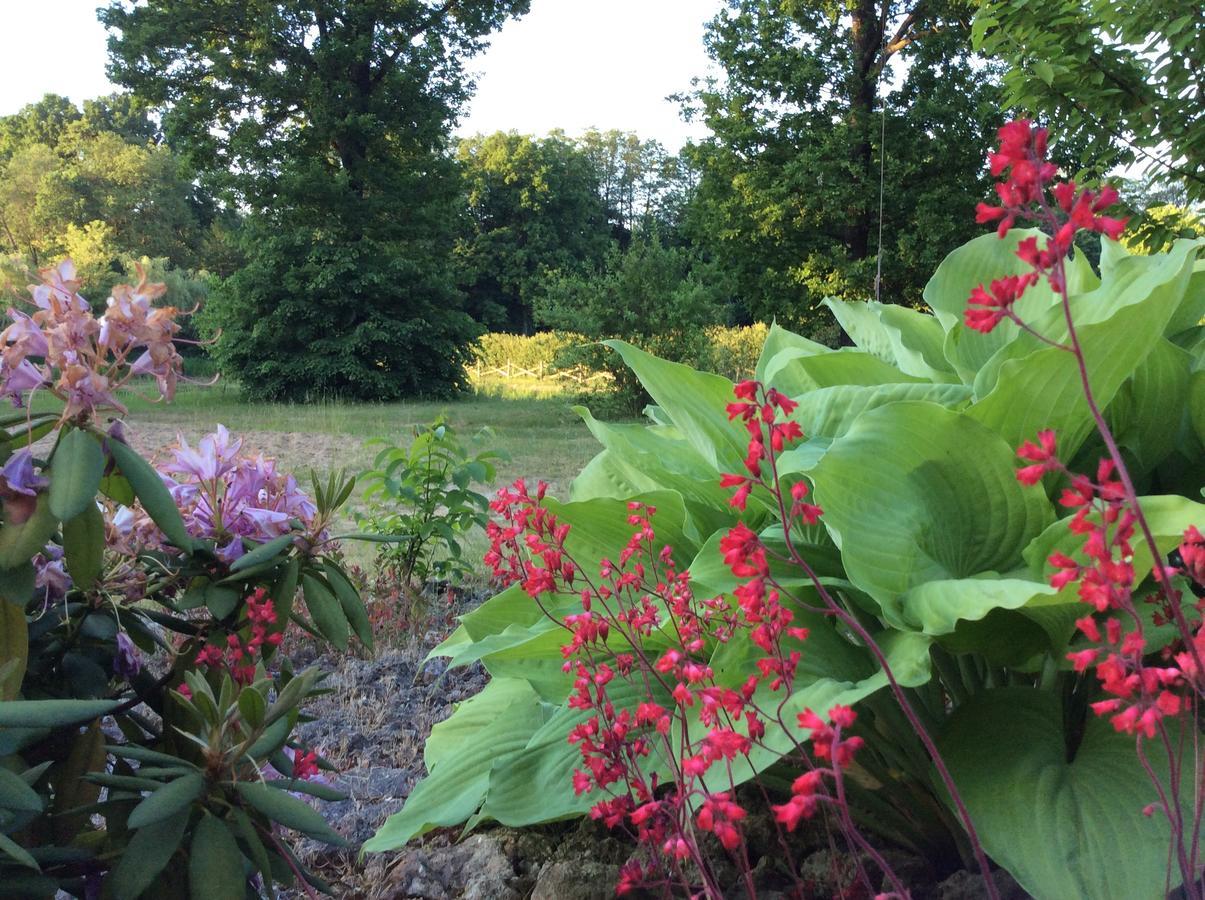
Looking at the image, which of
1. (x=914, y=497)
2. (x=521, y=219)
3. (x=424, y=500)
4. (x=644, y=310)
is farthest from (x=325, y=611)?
(x=521, y=219)

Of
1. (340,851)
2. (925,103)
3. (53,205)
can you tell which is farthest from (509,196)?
(340,851)

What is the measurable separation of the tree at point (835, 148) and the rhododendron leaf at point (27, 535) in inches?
585

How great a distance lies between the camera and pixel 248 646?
3.76 ft

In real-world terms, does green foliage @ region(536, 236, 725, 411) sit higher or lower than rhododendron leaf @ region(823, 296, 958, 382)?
higher

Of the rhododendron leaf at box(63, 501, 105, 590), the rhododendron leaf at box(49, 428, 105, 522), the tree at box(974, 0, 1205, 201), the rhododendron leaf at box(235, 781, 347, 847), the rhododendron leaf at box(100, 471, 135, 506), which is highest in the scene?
the tree at box(974, 0, 1205, 201)

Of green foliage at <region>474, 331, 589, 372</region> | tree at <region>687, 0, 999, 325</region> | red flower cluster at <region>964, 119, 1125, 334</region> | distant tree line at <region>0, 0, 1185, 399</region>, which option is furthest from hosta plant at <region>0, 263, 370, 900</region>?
green foliage at <region>474, 331, 589, 372</region>

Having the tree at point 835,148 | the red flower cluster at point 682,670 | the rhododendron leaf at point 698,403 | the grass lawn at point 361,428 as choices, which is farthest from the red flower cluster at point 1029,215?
the tree at point 835,148

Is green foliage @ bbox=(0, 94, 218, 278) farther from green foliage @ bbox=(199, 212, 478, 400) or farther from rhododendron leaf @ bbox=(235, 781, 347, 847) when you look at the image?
rhododendron leaf @ bbox=(235, 781, 347, 847)

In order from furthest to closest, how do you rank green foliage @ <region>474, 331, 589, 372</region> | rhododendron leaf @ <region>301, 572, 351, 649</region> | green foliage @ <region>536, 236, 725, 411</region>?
1. green foliage @ <region>474, 331, 589, 372</region>
2. green foliage @ <region>536, 236, 725, 411</region>
3. rhododendron leaf @ <region>301, 572, 351, 649</region>

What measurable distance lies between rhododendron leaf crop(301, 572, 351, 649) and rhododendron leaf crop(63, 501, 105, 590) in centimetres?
29

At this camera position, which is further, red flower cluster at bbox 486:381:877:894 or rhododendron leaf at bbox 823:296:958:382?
rhododendron leaf at bbox 823:296:958:382

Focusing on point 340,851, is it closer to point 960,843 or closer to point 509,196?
point 960,843

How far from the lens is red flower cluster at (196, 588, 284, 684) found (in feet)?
3.76

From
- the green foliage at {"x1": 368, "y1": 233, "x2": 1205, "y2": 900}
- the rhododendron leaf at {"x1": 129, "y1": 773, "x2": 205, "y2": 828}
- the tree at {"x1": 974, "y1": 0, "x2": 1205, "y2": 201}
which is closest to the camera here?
the rhododendron leaf at {"x1": 129, "y1": 773, "x2": 205, "y2": 828}
